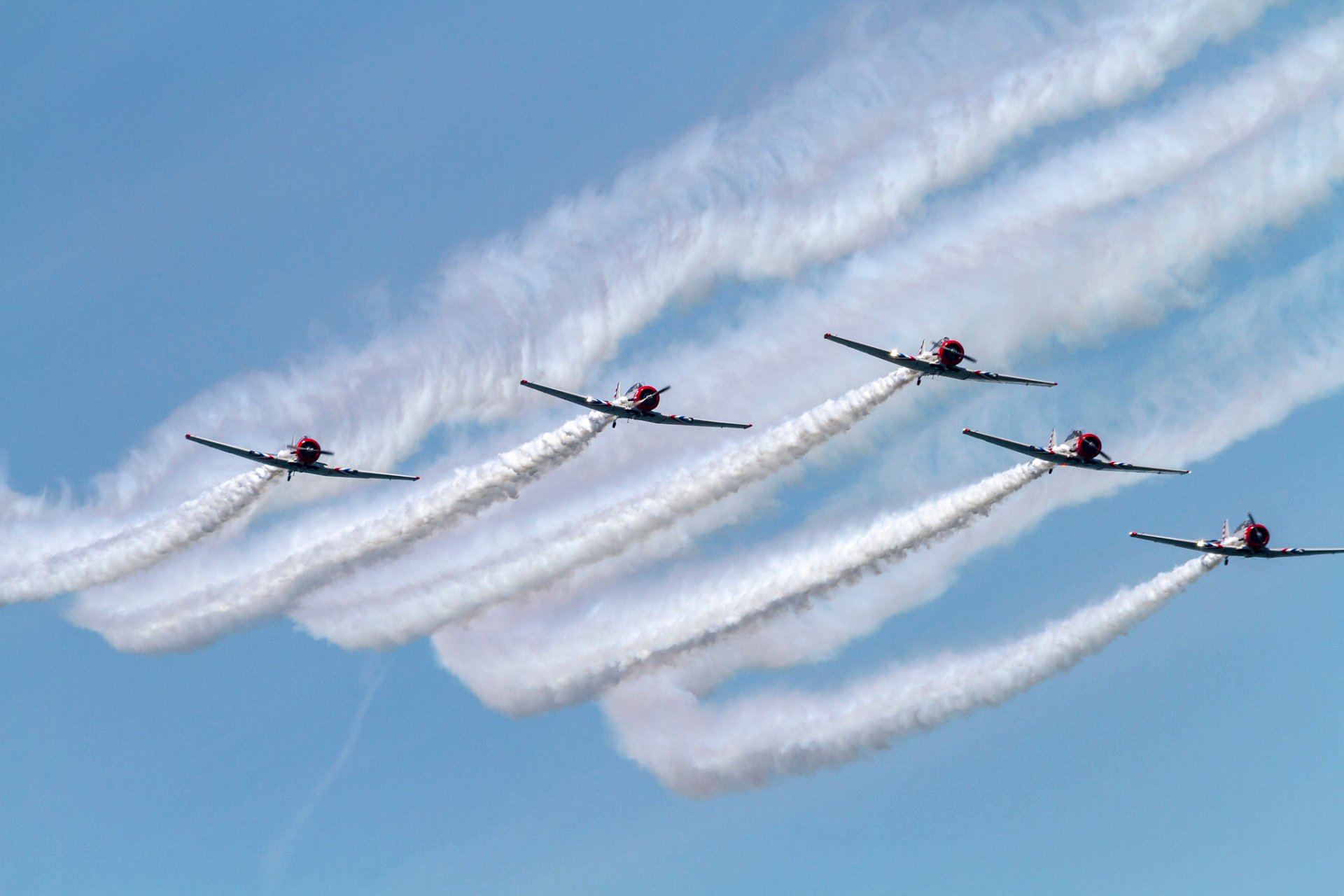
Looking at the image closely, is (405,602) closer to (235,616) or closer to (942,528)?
(235,616)

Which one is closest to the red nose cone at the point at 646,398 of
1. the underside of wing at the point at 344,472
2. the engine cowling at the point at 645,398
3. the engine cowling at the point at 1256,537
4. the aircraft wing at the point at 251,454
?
the engine cowling at the point at 645,398

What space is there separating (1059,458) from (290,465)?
34.2m

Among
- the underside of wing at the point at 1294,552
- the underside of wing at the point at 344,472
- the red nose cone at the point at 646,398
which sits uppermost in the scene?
the underside of wing at the point at 344,472

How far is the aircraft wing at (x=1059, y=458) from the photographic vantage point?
89188 mm

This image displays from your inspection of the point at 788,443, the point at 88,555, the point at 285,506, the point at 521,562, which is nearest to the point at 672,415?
the point at 788,443

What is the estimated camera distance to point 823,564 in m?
95.2

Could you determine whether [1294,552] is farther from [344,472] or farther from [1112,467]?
[344,472]

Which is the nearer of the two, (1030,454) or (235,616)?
(1030,454)

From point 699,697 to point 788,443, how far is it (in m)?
13.5

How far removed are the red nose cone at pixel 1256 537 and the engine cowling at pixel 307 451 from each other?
41274 mm

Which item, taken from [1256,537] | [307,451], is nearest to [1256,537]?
[1256,537]

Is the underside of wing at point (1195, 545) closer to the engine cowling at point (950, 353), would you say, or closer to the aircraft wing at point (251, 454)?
the engine cowling at point (950, 353)

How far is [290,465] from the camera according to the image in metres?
93.0

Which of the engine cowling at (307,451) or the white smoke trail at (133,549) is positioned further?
the white smoke trail at (133,549)
